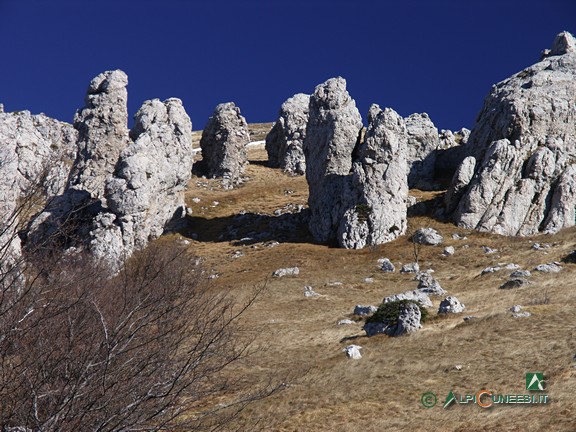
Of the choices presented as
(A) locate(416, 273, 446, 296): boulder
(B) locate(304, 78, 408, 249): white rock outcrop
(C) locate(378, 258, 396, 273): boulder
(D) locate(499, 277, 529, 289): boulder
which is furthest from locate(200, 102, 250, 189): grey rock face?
(D) locate(499, 277, 529, 289): boulder

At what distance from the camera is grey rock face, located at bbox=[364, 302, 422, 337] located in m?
27.4

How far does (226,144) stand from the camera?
87.2 metres

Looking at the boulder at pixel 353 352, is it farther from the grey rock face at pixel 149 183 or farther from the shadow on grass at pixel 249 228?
the shadow on grass at pixel 249 228

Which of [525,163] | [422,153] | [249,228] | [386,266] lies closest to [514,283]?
[386,266]

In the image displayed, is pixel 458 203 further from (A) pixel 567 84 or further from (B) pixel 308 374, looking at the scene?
(B) pixel 308 374

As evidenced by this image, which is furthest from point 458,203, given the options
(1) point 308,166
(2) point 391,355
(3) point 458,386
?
(3) point 458,386

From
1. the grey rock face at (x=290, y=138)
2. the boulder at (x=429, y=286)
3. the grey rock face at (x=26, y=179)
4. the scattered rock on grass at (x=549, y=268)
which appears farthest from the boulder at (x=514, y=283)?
the grey rock face at (x=290, y=138)

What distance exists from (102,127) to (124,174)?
1602 cm

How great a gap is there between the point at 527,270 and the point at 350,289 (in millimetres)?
12687

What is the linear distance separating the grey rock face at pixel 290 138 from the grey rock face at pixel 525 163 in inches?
1260

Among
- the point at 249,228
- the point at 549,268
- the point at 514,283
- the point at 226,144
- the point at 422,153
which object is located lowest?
the point at 514,283

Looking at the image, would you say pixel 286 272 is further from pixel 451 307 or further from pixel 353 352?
pixel 353 352

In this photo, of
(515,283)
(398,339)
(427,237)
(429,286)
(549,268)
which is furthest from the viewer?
(427,237)

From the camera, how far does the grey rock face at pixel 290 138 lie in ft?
303
